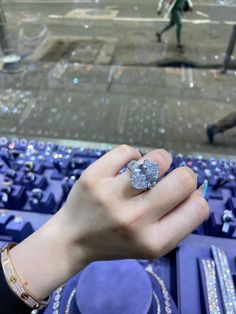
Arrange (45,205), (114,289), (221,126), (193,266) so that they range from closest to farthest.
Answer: (114,289)
(193,266)
(45,205)
(221,126)

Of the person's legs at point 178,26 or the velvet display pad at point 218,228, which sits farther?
the person's legs at point 178,26

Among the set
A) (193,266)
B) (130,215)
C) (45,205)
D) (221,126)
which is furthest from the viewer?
(221,126)

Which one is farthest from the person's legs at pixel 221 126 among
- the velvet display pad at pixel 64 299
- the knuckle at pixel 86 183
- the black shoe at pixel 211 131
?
the knuckle at pixel 86 183

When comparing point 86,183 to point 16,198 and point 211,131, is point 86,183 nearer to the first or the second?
point 16,198

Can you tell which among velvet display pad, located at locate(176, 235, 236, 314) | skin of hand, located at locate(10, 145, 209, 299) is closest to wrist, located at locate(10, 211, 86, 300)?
skin of hand, located at locate(10, 145, 209, 299)

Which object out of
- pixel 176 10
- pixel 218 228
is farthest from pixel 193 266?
pixel 176 10

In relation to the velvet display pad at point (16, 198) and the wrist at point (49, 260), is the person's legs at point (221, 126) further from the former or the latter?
the wrist at point (49, 260)

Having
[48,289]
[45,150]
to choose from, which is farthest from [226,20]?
[48,289]

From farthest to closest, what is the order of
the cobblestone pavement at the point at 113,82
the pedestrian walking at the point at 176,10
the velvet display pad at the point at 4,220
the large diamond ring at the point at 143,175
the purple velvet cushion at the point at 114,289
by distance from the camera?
the cobblestone pavement at the point at 113,82
the pedestrian walking at the point at 176,10
the velvet display pad at the point at 4,220
the purple velvet cushion at the point at 114,289
the large diamond ring at the point at 143,175
